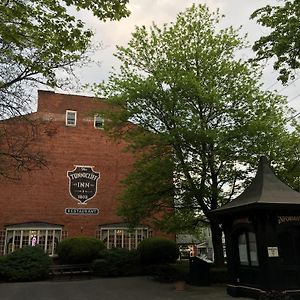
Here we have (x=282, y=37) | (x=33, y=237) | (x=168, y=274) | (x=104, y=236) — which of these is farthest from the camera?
(x=104, y=236)

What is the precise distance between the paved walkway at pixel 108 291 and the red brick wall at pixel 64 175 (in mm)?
9496

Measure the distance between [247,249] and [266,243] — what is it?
4.20ft

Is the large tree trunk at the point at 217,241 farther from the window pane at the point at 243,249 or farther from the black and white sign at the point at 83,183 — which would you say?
the black and white sign at the point at 83,183

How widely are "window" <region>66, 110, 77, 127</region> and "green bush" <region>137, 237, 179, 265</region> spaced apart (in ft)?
40.9

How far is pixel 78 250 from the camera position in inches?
974

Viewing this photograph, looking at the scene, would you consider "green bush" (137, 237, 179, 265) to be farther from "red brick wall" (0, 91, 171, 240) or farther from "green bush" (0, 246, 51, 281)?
"green bush" (0, 246, 51, 281)

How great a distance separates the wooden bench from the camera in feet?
74.3

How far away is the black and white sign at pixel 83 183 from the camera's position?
97.8ft

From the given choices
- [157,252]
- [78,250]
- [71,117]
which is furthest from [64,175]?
[157,252]

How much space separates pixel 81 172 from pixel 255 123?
17.3m

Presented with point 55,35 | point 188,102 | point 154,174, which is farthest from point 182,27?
point 55,35

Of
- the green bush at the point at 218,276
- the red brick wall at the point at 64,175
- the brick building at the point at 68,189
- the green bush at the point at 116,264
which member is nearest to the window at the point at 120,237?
the brick building at the point at 68,189

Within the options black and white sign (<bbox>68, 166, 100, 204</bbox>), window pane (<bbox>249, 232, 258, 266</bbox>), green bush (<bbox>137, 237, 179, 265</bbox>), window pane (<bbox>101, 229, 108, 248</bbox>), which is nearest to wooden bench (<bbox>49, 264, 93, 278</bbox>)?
green bush (<bbox>137, 237, 179, 265</bbox>)

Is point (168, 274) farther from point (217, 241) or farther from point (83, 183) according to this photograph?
point (83, 183)
